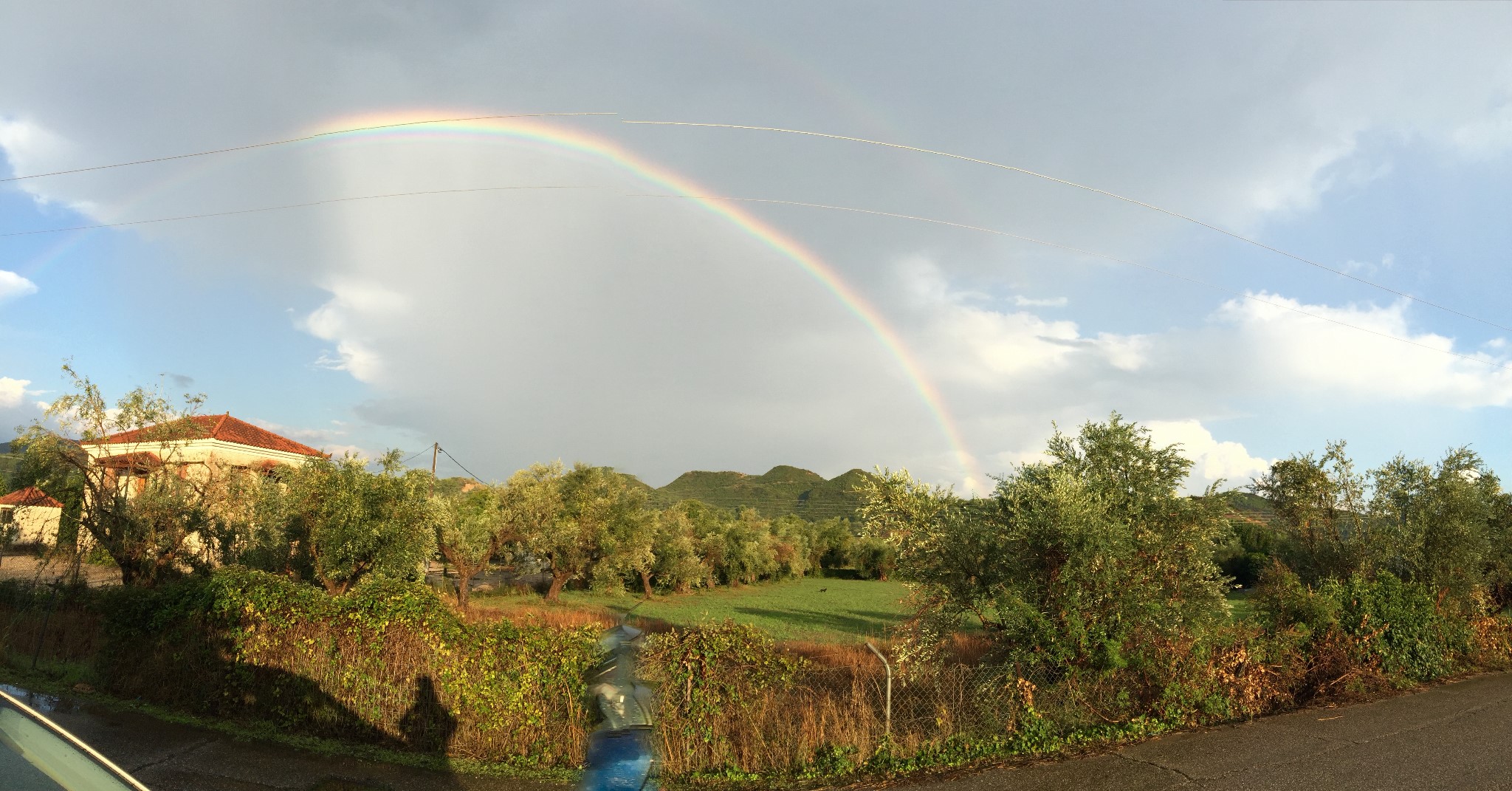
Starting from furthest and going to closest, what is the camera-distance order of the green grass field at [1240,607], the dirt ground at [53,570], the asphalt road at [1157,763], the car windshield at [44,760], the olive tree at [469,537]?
the olive tree at [469,537] < the dirt ground at [53,570] < the green grass field at [1240,607] < the asphalt road at [1157,763] < the car windshield at [44,760]

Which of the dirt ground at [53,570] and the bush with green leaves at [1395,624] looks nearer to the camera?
the bush with green leaves at [1395,624]

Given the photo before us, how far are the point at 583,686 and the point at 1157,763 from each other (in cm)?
654

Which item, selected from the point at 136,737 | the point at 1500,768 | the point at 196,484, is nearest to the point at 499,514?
the point at 196,484

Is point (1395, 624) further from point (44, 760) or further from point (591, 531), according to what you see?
point (591, 531)

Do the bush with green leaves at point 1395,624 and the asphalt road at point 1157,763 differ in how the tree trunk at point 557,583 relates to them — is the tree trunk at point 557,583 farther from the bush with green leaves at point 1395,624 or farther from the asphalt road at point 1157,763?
the bush with green leaves at point 1395,624

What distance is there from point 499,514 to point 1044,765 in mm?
38640

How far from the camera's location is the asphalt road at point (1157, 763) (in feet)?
24.0

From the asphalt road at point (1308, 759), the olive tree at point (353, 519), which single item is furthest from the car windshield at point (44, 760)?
the olive tree at point (353, 519)

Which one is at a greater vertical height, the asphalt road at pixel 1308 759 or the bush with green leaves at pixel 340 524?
the bush with green leaves at pixel 340 524

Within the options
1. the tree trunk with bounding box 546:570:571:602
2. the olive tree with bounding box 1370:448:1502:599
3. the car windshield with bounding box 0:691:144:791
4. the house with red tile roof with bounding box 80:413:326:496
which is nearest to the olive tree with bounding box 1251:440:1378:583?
the olive tree with bounding box 1370:448:1502:599

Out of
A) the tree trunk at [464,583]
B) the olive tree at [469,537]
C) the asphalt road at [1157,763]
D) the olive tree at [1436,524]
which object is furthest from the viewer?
the tree trunk at [464,583]

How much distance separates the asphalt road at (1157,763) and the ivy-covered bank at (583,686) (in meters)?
0.47

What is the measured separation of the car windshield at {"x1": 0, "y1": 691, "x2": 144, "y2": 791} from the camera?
8.45 feet

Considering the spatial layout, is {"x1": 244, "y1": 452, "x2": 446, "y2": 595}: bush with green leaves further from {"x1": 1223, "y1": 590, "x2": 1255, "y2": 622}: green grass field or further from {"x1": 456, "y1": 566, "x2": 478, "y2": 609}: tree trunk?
{"x1": 1223, "y1": 590, "x2": 1255, "y2": 622}: green grass field
